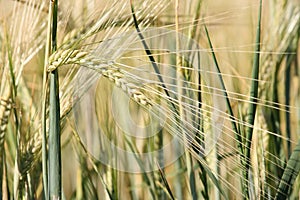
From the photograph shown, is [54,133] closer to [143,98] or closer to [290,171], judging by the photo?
[143,98]

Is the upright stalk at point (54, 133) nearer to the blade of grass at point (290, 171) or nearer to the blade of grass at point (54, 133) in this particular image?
the blade of grass at point (54, 133)

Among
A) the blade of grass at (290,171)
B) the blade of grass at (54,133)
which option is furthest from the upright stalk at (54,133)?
the blade of grass at (290,171)

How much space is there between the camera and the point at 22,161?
0.75 m

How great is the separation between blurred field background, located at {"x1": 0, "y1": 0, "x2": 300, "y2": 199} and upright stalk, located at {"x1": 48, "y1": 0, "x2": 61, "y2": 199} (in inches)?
0.8

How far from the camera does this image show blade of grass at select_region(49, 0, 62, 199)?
2.05 feet

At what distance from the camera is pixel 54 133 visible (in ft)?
2.06

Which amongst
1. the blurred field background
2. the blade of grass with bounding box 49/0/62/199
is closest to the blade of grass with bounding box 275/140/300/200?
the blurred field background

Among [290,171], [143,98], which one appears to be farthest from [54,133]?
[290,171]

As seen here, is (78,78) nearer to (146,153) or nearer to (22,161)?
(22,161)

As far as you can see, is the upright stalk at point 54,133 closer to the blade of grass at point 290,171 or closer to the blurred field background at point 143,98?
the blurred field background at point 143,98

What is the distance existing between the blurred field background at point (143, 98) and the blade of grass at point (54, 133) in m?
0.02

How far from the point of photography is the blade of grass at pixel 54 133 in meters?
0.62

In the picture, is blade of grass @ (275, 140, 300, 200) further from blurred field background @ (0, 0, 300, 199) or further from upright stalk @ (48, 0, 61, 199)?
upright stalk @ (48, 0, 61, 199)

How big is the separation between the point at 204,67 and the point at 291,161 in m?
0.22
